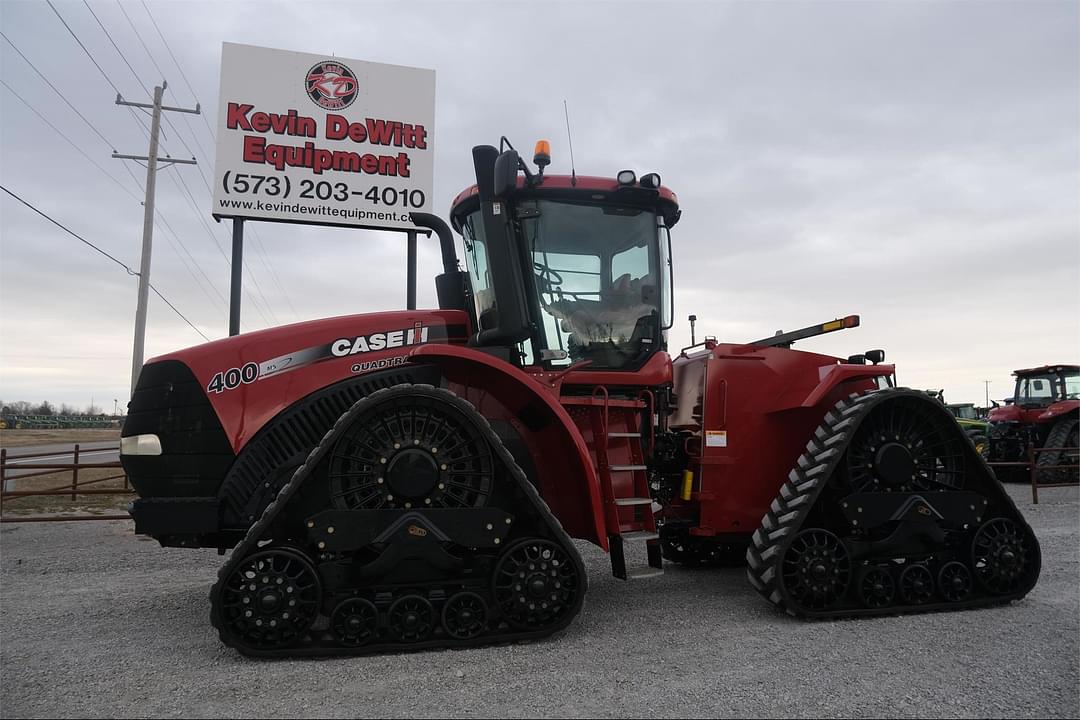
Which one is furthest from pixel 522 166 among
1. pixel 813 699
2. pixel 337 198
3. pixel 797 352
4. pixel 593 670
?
pixel 337 198

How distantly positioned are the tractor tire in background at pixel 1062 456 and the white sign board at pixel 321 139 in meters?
13.5

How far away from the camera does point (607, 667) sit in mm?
3629

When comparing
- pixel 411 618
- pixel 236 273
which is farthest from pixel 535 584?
pixel 236 273

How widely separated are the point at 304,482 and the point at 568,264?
225 centimetres

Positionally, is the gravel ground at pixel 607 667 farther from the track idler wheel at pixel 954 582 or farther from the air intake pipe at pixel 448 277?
the air intake pipe at pixel 448 277

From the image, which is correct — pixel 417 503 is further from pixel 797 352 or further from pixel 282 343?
pixel 797 352

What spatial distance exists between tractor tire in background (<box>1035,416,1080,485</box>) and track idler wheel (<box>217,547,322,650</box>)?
1513 cm

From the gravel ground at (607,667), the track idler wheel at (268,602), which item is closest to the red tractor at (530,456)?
the track idler wheel at (268,602)

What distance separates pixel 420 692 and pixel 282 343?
86.8 inches

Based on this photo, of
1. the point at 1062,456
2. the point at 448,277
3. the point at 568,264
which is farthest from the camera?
the point at 1062,456

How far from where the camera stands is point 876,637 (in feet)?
13.6

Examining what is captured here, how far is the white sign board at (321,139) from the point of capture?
10.1m

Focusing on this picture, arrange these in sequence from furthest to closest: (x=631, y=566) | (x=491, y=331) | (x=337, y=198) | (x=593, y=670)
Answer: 1. (x=337, y=198)
2. (x=631, y=566)
3. (x=491, y=331)
4. (x=593, y=670)

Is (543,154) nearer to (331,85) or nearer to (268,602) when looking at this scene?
(268,602)
